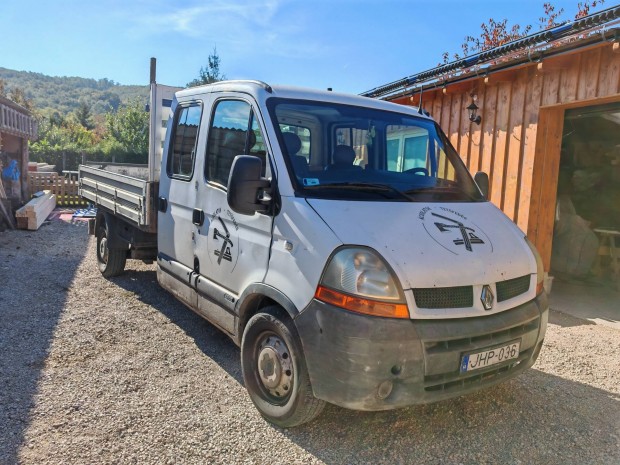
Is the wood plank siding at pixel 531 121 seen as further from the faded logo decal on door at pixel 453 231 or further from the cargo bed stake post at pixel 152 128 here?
the cargo bed stake post at pixel 152 128

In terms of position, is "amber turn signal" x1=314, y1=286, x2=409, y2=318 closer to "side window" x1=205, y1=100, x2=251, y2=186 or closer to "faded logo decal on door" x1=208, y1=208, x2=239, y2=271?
"faded logo decal on door" x1=208, y1=208, x2=239, y2=271

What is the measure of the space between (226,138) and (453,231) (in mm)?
1940

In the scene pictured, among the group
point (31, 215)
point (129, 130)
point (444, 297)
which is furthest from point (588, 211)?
point (129, 130)

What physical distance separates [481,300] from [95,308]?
4456 millimetres

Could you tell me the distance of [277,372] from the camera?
3043mm

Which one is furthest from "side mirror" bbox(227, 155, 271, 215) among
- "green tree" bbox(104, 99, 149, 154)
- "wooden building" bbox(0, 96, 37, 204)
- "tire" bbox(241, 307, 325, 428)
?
"green tree" bbox(104, 99, 149, 154)

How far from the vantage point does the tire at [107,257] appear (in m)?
6.63

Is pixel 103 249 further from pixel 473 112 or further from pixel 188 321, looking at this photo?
pixel 473 112

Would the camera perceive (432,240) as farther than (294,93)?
No

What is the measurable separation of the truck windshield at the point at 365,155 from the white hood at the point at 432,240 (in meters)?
0.19

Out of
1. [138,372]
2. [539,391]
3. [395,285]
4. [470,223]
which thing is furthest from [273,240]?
[539,391]

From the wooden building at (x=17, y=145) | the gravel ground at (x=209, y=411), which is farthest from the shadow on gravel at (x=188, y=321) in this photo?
the wooden building at (x=17, y=145)

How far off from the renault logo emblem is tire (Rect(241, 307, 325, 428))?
112cm

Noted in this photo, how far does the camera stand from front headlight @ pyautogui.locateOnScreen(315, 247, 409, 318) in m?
2.56
